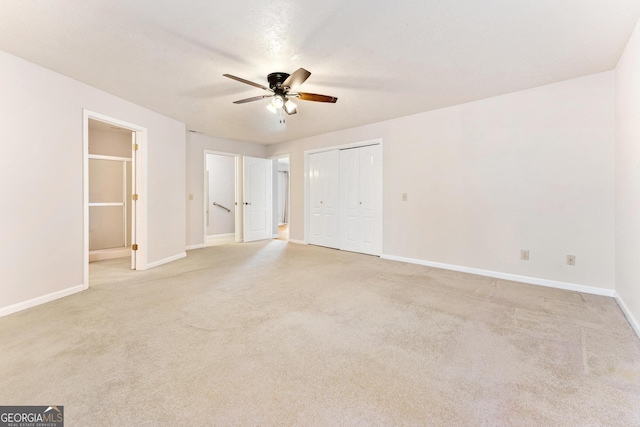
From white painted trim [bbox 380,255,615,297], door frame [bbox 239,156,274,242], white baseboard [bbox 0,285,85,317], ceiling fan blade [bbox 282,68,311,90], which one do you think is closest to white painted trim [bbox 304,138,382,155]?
door frame [bbox 239,156,274,242]

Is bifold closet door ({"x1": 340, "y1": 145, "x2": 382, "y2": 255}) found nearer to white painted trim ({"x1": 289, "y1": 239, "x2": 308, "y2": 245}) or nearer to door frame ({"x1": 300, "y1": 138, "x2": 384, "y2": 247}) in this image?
door frame ({"x1": 300, "y1": 138, "x2": 384, "y2": 247})

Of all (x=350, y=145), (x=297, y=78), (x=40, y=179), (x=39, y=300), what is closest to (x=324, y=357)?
(x=297, y=78)

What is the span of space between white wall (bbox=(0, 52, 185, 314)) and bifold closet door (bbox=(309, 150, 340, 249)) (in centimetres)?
373

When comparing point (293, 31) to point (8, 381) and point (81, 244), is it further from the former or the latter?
point (81, 244)

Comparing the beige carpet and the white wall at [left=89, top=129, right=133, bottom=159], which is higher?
the white wall at [left=89, top=129, right=133, bottom=159]

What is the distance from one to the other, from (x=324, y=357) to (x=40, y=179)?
3345mm

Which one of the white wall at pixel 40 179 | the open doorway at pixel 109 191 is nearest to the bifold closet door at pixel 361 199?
the white wall at pixel 40 179

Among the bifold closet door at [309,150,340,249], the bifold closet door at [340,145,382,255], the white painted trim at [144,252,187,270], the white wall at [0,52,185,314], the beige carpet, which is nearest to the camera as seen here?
the beige carpet

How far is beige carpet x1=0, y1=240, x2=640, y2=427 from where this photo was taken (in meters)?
1.40

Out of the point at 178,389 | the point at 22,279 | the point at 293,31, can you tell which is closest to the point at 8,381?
the point at 178,389

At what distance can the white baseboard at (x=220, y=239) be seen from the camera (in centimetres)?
671

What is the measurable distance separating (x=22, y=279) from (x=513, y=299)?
506cm

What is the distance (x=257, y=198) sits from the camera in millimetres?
7020

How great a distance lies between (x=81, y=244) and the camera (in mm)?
3221
